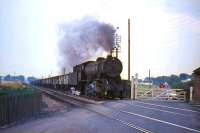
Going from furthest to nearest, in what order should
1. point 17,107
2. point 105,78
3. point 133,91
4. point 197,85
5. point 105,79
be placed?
point 133,91
point 105,78
point 105,79
point 197,85
point 17,107

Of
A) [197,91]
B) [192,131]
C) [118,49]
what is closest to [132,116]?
[192,131]

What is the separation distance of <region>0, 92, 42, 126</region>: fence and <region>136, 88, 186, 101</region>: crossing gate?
1425 cm

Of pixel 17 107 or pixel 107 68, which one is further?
pixel 107 68

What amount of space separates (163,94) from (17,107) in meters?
19.4

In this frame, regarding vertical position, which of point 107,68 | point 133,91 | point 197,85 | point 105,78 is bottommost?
point 133,91

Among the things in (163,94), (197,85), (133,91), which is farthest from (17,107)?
(163,94)

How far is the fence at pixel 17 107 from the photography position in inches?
850

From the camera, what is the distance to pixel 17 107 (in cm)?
2400

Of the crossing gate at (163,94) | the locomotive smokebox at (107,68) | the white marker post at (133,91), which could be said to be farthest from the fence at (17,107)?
the crossing gate at (163,94)

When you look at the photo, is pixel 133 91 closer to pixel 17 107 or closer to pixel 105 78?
pixel 105 78

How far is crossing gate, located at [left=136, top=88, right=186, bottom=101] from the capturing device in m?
38.4

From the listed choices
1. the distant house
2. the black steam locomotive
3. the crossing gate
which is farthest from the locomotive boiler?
the distant house

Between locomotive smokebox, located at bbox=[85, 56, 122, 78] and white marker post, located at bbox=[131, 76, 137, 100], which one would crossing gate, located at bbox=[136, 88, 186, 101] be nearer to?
white marker post, located at bbox=[131, 76, 137, 100]

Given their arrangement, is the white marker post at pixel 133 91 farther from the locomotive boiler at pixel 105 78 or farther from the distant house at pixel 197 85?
the distant house at pixel 197 85
